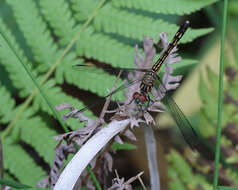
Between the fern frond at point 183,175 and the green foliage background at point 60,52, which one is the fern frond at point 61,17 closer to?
the green foliage background at point 60,52

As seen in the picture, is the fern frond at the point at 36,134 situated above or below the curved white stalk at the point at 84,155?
below

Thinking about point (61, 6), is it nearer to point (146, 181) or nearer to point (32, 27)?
point (32, 27)

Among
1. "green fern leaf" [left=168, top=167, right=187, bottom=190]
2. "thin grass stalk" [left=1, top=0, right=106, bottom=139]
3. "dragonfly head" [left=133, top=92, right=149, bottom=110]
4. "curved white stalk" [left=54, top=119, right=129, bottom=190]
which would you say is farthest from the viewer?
"green fern leaf" [left=168, top=167, right=187, bottom=190]

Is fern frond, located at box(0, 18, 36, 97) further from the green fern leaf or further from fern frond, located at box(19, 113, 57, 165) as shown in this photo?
the green fern leaf

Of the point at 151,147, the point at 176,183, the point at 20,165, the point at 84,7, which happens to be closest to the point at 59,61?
the point at 84,7

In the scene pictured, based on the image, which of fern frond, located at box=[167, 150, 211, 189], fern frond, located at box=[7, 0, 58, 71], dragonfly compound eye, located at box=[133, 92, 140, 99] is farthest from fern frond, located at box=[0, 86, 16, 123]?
fern frond, located at box=[167, 150, 211, 189]

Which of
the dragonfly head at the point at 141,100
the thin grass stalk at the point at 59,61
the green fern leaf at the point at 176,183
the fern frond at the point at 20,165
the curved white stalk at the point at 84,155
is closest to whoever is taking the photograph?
the curved white stalk at the point at 84,155

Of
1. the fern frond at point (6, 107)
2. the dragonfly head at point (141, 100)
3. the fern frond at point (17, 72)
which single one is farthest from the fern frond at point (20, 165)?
the dragonfly head at point (141, 100)

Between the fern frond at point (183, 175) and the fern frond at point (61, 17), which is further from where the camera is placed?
the fern frond at point (183, 175)
